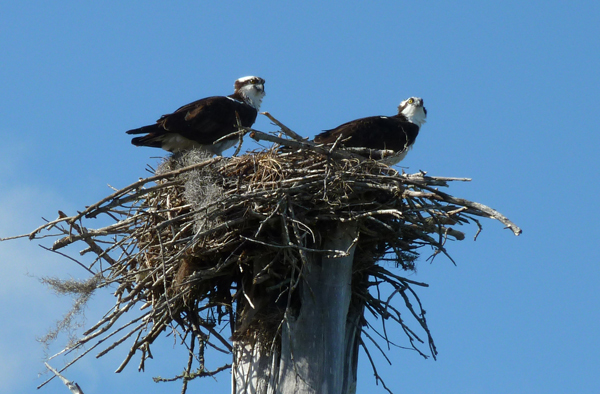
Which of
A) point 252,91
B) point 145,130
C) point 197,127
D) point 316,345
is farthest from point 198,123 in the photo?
point 316,345

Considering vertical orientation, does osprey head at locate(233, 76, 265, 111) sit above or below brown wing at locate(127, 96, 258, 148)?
above

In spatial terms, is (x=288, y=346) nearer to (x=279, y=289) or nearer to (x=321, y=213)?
(x=279, y=289)

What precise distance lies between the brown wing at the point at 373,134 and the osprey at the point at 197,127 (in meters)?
1.01

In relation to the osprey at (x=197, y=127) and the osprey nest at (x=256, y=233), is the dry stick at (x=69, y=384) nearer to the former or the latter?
the osprey nest at (x=256, y=233)

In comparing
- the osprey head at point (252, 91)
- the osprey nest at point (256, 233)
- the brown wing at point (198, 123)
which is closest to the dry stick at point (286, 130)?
the osprey nest at point (256, 233)

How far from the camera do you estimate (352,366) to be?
19.6 ft

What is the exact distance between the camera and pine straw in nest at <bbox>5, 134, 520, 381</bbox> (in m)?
5.88

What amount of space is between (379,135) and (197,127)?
1.93 metres

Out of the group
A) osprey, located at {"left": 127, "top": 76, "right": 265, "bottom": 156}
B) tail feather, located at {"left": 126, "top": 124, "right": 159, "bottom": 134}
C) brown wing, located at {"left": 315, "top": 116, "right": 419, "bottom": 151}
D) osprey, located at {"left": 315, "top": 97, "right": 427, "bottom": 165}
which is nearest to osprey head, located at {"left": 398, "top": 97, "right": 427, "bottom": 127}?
osprey, located at {"left": 315, "top": 97, "right": 427, "bottom": 165}

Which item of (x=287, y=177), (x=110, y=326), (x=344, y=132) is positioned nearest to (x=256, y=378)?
(x=110, y=326)

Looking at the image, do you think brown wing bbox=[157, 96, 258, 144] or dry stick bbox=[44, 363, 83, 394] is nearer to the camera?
dry stick bbox=[44, 363, 83, 394]

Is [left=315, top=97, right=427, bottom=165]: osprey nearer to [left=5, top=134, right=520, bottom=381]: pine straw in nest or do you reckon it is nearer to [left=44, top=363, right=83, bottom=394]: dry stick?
[left=5, top=134, right=520, bottom=381]: pine straw in nest

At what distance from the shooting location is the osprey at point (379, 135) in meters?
7.81

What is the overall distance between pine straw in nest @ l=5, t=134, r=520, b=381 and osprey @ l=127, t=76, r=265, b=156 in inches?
49.8
